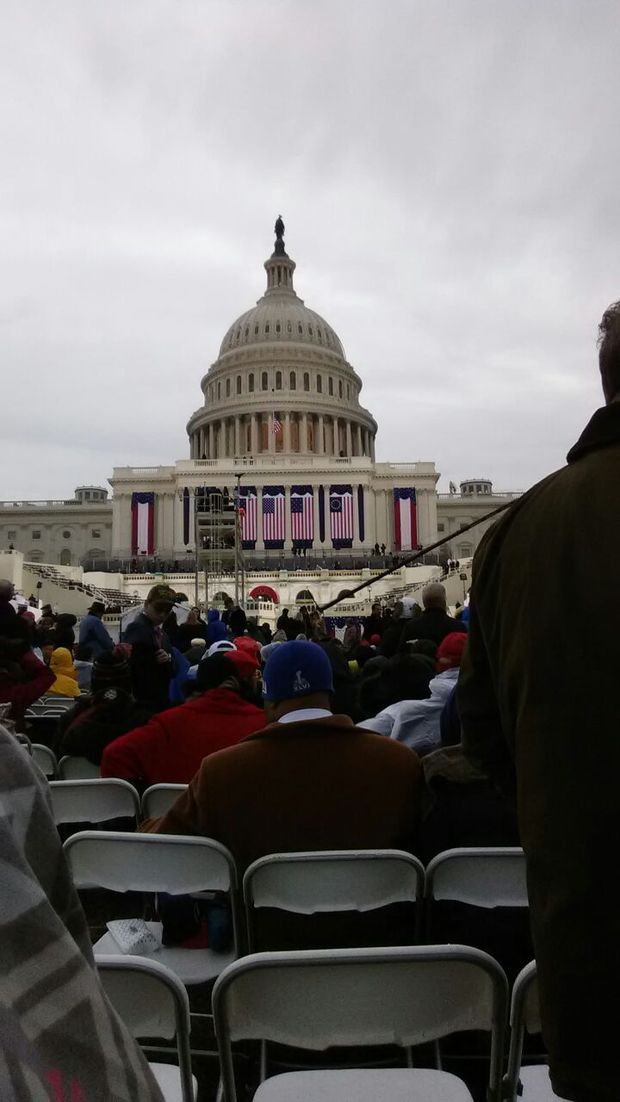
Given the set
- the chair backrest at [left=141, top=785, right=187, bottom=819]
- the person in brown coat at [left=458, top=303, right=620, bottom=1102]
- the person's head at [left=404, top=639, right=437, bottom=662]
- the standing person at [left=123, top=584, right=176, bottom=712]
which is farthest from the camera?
the person's head at [left=404, top=639, right=437, bottom=662]

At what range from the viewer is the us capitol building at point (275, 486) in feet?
217

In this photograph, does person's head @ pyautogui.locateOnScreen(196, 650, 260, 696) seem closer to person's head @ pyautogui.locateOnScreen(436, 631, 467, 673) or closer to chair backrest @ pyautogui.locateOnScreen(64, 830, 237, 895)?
person's head @ pyautogui.locateOnScreen(436, 631, 467, 673)

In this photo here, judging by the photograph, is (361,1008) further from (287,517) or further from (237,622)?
(287,517)

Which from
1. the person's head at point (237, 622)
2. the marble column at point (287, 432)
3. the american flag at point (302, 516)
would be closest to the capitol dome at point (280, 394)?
the marble column at point (287, 432)

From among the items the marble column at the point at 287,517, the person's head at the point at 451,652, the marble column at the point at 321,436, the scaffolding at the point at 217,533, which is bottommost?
the person's head at the point at 451,652

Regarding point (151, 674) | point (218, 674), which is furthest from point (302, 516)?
point (218, 674)

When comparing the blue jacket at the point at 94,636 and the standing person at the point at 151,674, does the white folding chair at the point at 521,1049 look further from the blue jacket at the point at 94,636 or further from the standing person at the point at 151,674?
the blue jacket at the point at 94,636

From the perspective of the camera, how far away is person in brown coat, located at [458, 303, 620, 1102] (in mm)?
1648

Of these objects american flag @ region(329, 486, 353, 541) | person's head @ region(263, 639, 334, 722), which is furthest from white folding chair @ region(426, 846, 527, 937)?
american flag @ region(329, 486, 353, 541)

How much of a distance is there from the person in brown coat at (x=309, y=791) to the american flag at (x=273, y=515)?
62.4 metres

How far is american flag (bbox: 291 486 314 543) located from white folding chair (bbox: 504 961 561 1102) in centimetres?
6382

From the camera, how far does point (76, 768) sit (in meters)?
5.75

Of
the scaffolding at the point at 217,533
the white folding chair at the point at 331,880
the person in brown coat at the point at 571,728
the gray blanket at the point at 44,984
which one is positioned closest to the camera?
the gray blanket at the point at 44,984

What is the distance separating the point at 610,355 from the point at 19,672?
5730 millimetres
